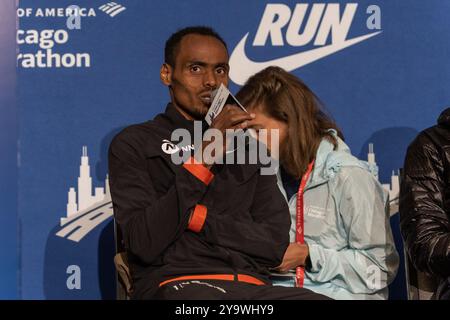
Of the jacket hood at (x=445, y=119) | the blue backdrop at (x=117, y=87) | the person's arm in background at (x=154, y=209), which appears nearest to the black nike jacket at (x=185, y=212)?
the person's arm in background at (x=154, y=209)

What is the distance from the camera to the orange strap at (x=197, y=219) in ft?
9.45

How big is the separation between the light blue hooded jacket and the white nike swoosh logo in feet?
2.26

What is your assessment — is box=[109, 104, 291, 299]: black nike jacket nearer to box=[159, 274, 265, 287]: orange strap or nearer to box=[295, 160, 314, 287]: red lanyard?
box=[159, 274, 265, 287]: orange strap

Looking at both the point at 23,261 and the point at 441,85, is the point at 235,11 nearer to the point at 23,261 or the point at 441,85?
the point at 441,85

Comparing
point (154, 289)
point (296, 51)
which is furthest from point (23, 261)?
point (296, 51)

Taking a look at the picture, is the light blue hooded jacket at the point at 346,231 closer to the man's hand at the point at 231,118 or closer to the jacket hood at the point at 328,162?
the jacket hood at the point at 328,162

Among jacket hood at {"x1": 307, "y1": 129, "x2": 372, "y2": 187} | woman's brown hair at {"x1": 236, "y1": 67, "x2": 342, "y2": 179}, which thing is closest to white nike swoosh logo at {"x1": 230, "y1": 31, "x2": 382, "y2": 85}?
woman's brown hair at {"x1": 236, "y1": 67, "x2": 342, "y2": 179}

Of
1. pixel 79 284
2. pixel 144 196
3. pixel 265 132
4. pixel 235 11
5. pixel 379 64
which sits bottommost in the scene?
pixel 79 284

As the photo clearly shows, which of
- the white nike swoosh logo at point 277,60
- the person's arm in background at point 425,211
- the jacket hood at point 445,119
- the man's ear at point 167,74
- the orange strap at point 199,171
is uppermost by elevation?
the white nike swoosh logo at point 277,60

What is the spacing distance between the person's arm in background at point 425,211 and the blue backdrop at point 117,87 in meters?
0.63
